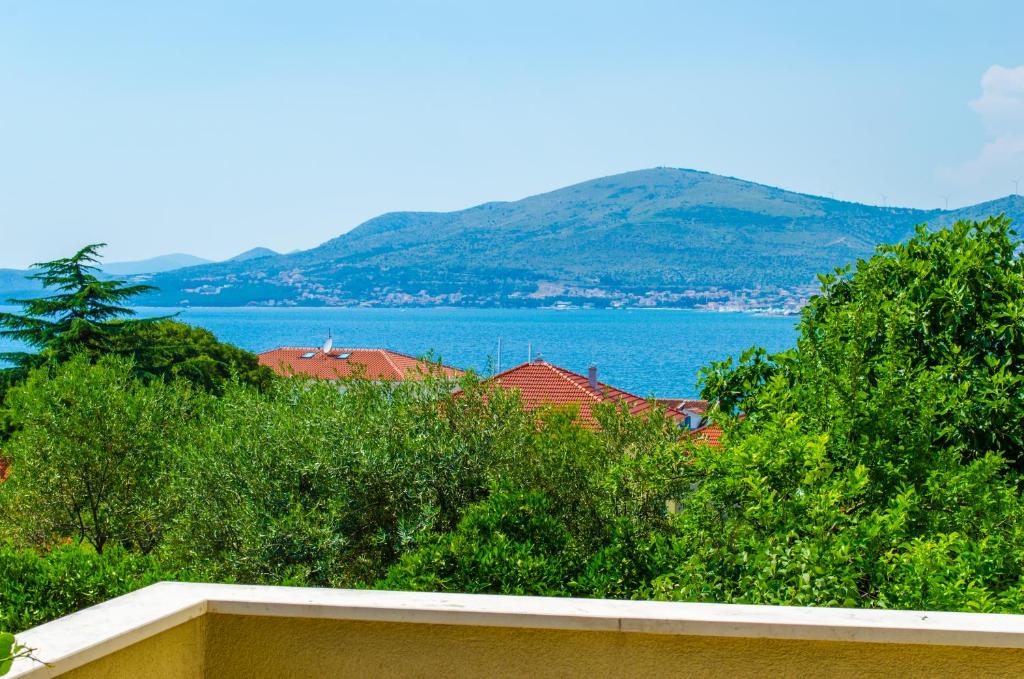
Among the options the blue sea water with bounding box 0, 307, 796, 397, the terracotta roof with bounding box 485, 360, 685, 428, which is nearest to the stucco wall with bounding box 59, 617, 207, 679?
the terracotta roof with bounding box 485, 360, 685, 428

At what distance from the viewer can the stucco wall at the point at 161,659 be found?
2.58 m

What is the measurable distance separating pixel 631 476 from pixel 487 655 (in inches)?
228

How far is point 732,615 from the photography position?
2787mm

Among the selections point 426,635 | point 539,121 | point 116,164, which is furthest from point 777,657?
point 539,121

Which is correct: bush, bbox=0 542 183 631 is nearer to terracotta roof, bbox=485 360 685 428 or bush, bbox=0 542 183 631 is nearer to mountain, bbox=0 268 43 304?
terracotta roof, bbox=485 360 685 428

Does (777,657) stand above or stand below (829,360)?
below

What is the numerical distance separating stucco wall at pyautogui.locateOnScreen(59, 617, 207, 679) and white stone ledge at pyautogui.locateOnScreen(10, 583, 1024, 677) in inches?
1.1

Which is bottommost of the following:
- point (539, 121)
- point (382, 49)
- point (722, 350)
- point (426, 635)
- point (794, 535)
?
point (722, 350)

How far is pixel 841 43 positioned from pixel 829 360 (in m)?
20.4

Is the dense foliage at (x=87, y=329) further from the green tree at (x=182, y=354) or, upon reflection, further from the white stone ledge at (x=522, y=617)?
the white stone ledge at (x=522, y=617)

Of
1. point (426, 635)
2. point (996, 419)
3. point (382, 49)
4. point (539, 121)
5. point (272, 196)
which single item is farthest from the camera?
point (272, 196)

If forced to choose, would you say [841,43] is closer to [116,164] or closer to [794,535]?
[794,535]

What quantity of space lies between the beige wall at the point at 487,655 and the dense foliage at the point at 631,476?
5.62 feet

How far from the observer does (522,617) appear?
9.19 ft
